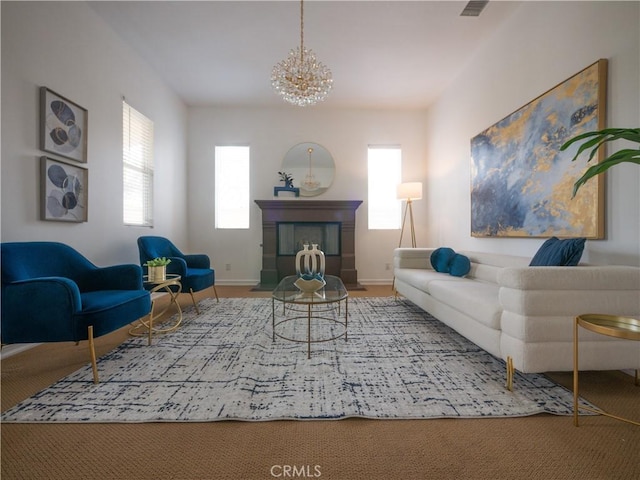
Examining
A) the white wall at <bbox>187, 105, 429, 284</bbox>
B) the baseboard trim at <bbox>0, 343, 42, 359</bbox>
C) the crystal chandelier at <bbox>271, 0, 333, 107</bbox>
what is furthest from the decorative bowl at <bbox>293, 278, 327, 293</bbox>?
the white wall at <bbox>187, 105, 429, 284</bbox>

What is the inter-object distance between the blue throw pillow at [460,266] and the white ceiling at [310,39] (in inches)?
99.5

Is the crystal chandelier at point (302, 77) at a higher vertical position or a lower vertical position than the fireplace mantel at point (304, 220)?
higher

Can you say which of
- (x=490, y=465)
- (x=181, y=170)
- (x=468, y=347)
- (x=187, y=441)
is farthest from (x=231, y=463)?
(x=181, y=170)

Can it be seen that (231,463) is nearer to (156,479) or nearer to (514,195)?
(156,479)

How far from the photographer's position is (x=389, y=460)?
1.17 metres

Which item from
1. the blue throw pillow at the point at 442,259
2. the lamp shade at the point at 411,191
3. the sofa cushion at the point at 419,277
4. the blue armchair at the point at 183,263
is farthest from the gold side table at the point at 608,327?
the lamp shade at the point at 411,191

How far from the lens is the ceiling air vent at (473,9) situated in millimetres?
2806

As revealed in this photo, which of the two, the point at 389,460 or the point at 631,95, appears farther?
the point at 631,95

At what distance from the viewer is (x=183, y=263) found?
3156 mm

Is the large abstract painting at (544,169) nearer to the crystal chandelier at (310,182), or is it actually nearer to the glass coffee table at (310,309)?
the glass coffee table at (310,309)

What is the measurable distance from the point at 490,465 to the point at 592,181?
206 centimetres

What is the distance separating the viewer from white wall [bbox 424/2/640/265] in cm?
190

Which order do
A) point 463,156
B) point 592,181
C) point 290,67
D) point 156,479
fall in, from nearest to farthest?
1. point 156,479
2. point 592,181
3. point 290,67
4. point 463,156

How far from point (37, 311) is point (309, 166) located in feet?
13.7
